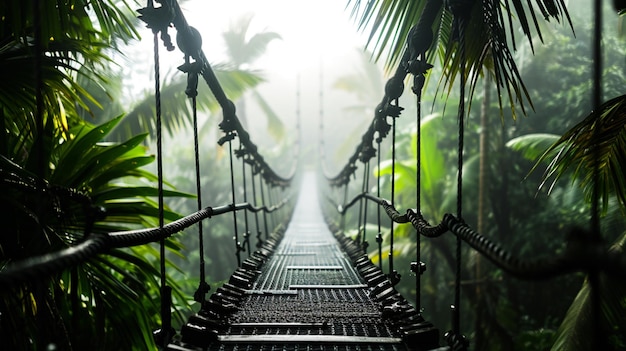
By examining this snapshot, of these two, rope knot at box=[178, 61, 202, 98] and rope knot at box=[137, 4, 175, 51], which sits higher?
rope knot at box=[137, 4, 175, 51]

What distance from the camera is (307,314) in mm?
1266

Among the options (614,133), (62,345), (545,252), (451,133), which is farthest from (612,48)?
(62,345)

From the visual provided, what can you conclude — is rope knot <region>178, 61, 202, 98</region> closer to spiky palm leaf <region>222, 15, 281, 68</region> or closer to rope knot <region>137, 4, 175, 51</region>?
rope knot <region>137, 4, 175, 51</region>

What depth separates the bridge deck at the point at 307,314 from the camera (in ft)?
3.34

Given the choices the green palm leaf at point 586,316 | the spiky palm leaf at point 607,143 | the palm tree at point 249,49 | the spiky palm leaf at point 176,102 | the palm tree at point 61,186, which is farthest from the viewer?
the palm tree at point 249,49

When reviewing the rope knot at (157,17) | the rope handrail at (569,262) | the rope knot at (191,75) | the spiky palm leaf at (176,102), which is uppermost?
the spiky palm leaf at (176,102)

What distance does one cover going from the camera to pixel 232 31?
13.4m

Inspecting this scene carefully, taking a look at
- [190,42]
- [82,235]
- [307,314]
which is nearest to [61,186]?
[82,235]

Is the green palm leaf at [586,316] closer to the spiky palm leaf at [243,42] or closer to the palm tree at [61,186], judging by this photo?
the palm tree at [61,186]

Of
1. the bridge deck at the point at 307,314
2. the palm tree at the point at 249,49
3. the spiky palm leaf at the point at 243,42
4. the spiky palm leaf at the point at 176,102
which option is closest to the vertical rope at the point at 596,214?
the bridge deck at the point at 307,314

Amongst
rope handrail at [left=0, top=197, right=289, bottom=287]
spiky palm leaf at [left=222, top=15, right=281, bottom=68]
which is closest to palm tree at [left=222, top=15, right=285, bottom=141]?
spiky palm leaf at [left=222, top=15, right=281, bottom=68]

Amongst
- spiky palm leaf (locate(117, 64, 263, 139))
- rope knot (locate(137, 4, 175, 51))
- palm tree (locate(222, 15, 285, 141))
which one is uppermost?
palm tree (locate(222, 15, 285, 141))

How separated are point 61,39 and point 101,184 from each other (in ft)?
1.64

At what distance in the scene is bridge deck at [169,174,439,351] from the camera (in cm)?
102
